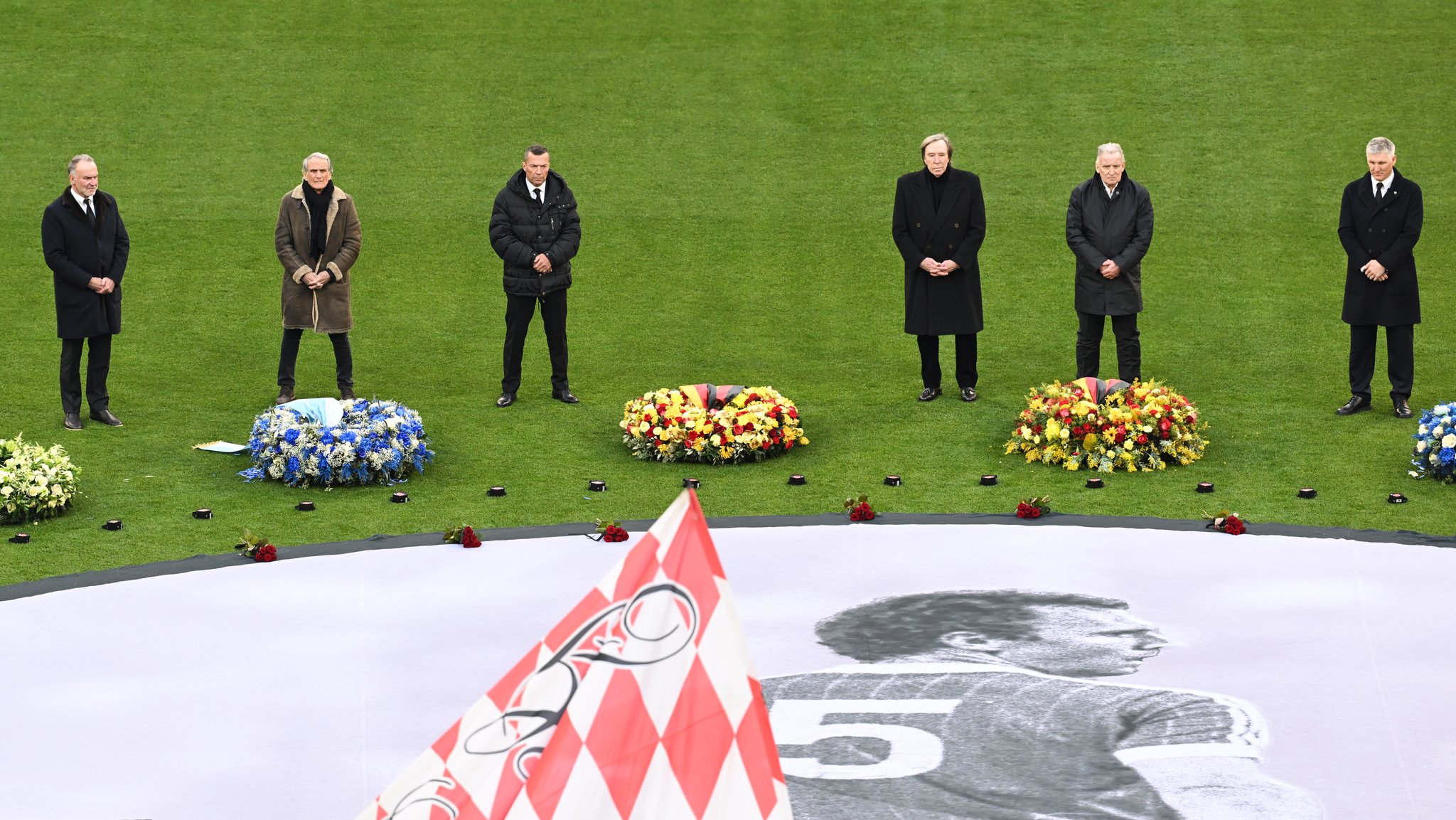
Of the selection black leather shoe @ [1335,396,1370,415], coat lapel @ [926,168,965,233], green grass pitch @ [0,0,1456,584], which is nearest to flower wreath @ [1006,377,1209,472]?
green grass pitch @ [0,0,1456,584]

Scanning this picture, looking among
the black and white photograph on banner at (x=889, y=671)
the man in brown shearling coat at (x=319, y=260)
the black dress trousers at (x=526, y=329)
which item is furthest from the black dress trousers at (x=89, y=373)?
the black and white photograph on banner at (x=889, y=671)

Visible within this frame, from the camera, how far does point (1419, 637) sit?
757cm

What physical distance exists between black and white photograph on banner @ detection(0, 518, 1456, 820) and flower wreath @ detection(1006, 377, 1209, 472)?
1.62 meters

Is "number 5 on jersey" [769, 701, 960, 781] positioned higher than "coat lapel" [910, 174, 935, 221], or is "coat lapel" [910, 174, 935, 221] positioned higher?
"coat lapel" [910, 174, 935, 221]

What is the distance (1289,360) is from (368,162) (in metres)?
10.1

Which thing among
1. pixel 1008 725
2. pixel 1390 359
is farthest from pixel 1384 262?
pixel 1008 725

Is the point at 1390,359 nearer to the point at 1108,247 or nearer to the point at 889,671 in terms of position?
the point at 1108,247

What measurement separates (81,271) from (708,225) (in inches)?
286

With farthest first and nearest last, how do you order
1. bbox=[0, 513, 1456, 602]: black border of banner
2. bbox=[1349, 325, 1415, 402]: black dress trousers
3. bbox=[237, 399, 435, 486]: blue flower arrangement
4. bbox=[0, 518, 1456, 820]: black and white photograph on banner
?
bbox=[1349, 325, 1415, 402]: black dress trousers < bbox=[237, 399, 435, 486]: blue flower arrangement < bbox=[0, 513, 1456, 602]: black border of banner < bbox=[0, 518, 1456, 820]: black and white photograph on banner

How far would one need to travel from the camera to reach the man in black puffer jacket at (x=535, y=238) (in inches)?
500

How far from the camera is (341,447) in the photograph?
10672 mm

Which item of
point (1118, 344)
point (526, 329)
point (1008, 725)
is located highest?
point (526, 329)

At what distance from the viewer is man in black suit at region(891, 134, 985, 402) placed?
1266 centimetres

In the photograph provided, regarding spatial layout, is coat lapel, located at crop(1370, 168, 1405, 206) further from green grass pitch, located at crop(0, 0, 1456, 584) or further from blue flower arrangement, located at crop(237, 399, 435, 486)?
blue flower arrangement, located at crop(237, 399, 435, 486)
